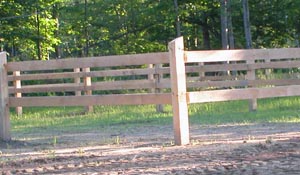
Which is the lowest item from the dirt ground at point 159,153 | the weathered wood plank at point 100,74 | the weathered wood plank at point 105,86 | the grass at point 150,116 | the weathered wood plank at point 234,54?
the dirt ground at point 159,153

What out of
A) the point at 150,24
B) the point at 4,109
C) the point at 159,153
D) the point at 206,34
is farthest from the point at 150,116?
the point at 150,24

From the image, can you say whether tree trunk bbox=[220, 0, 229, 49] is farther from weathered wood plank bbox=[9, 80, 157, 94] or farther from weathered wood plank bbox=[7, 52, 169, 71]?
weathered wood plank bbox=[7, 52, 169, 71]

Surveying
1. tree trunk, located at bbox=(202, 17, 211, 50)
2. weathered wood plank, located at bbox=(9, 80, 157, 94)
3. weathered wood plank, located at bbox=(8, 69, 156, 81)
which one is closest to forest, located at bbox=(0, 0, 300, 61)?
tree trunk, located at bbox=(202, 17, 211, 50)

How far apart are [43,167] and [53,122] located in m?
7.03

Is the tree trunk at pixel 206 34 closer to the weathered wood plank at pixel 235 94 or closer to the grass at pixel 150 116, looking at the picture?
the grass at pixel 150 116

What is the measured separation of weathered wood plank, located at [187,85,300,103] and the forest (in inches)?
942

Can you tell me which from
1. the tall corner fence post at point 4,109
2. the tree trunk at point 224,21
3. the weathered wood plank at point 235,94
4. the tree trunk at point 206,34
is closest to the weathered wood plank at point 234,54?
the weathered wood plank at point 235,94

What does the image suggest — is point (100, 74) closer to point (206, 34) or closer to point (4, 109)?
point (4, 109)

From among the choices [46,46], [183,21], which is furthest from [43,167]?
[183,21]

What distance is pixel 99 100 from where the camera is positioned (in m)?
9.15

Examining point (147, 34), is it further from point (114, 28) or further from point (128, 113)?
point (128, 113)

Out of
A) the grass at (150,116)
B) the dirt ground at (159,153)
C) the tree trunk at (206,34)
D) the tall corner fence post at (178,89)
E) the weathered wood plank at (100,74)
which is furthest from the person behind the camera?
the tree trunk at (206,34)

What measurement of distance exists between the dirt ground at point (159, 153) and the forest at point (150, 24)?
22990 millimetres

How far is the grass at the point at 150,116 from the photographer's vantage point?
12617 mm
